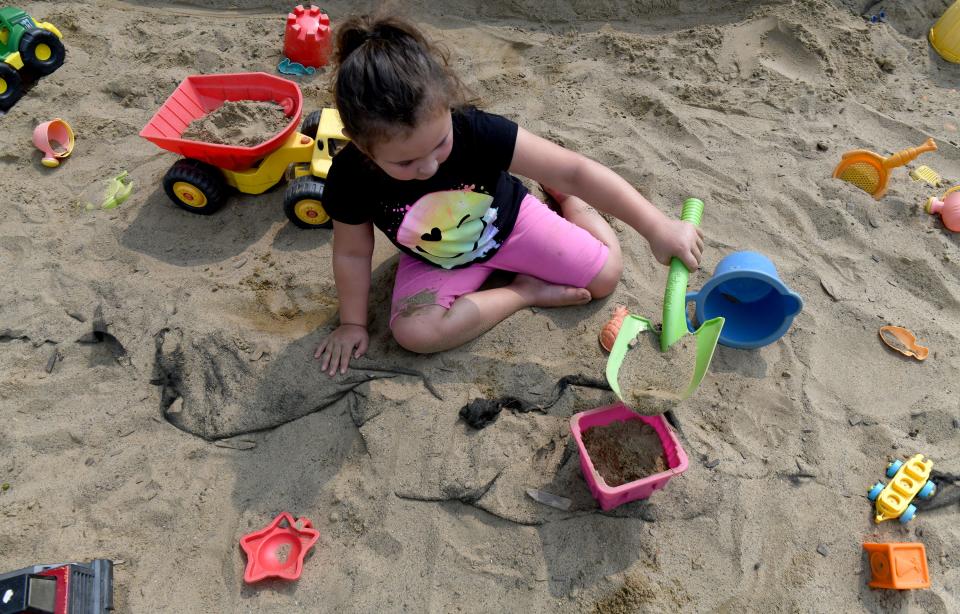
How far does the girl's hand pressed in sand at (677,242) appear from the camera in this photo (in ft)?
5.64

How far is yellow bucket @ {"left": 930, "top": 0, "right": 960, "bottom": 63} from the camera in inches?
120

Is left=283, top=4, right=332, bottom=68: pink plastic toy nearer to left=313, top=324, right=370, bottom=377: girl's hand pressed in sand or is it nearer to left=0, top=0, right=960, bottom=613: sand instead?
left=0, top=0, right=960, bottom=613: sand

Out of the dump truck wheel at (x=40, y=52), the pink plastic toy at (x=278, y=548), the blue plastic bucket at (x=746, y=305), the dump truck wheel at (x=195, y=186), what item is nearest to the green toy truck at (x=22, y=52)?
the dump truck wheel at (x=40, y=52)

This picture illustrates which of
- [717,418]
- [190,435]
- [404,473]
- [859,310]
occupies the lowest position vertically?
[190,435]

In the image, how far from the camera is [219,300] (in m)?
2.14

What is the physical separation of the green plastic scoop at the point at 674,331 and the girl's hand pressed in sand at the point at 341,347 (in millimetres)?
796

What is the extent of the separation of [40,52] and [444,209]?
2.53 meters

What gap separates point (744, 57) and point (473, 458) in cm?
256

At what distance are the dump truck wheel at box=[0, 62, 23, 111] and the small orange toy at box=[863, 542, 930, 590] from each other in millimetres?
3812

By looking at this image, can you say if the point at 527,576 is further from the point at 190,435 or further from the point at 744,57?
the point at 744,57

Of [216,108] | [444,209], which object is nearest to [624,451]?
[444,209]

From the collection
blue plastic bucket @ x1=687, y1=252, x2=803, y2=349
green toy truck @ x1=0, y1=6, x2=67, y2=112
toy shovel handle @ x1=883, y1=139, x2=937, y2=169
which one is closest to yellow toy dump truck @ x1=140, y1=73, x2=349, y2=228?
green toy truck @ x1=0, y1=6, x2=67, y2=112

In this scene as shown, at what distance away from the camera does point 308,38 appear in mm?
3074

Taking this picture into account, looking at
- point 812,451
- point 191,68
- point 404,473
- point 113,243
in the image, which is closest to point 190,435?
point 404,473
